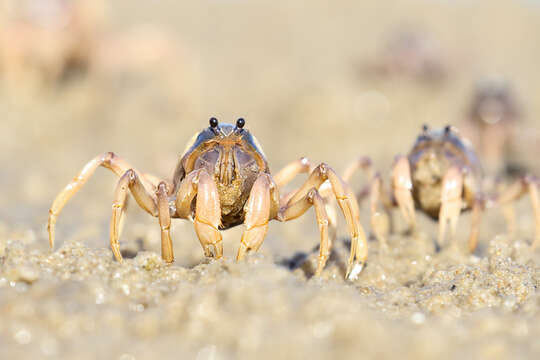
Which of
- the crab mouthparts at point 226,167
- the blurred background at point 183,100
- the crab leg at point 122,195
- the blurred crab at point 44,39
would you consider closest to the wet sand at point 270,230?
the blurred background at point 183,100

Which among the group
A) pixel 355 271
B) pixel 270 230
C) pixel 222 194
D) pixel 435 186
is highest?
pixel 222 194

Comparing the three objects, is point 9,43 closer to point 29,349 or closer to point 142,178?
point 142,178

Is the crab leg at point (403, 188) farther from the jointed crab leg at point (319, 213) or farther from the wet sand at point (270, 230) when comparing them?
the jointed crab leg at point (319, 213)

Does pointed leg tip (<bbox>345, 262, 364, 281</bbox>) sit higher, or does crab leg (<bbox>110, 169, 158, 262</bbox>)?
crab leg (<bbox>110, 169, 158, 262</bbox>)

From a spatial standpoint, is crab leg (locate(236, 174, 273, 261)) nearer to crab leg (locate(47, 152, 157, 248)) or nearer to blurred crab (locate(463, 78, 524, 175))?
Result: crab leg (locate(47, 152, 157, 248))

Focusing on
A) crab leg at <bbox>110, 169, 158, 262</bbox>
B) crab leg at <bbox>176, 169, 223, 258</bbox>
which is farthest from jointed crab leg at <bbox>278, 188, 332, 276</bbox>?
crab leg at <bbox>110, 169, 158, 262</bbox>

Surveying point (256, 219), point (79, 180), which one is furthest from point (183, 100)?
point (256, 219)

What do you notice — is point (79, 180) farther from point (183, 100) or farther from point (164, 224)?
point (183, 100)
